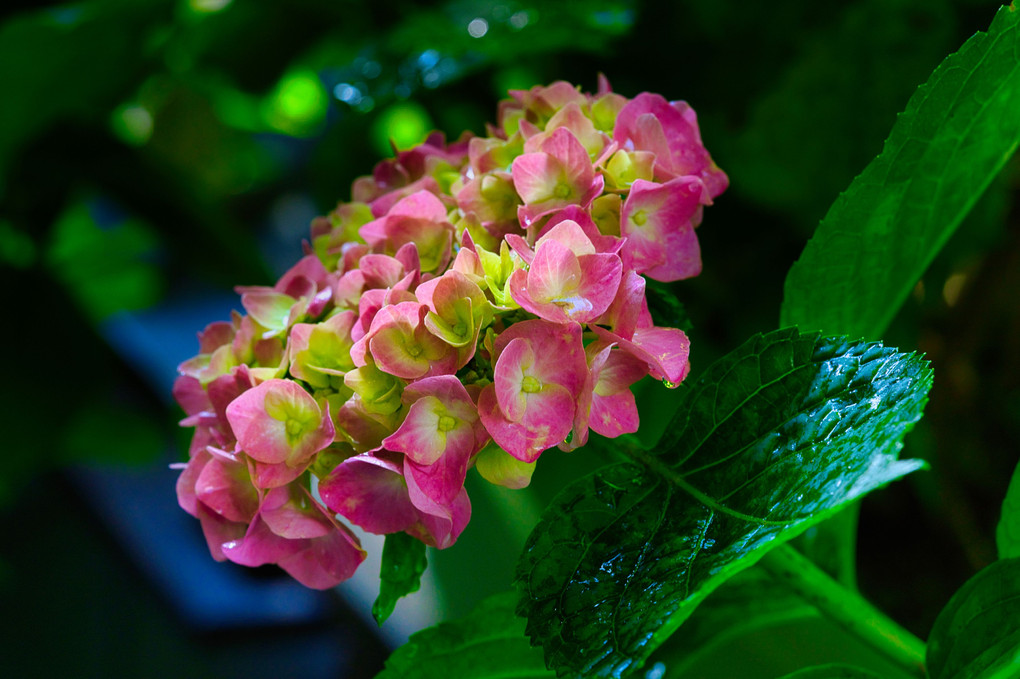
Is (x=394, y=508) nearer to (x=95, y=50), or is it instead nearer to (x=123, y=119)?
(x=95, y=50)

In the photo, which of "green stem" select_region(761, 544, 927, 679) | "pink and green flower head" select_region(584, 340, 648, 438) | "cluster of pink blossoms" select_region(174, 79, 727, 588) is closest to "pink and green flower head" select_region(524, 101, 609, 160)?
"cluster of pink blossoms" select_region(174, 79, 727, 588)

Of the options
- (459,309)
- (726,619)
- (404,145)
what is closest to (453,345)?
(459,309)

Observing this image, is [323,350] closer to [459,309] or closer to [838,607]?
[459,309]

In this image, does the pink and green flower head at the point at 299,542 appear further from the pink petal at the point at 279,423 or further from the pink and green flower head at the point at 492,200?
the pink and green flower head at the point at 492,200

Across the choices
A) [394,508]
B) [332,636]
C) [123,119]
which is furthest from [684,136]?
[332,636]

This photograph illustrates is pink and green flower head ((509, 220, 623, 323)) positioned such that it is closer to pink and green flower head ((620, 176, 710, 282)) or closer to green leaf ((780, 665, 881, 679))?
pink and green flower head ((620, 176, 710, 282))

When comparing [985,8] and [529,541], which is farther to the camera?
[985,8]
